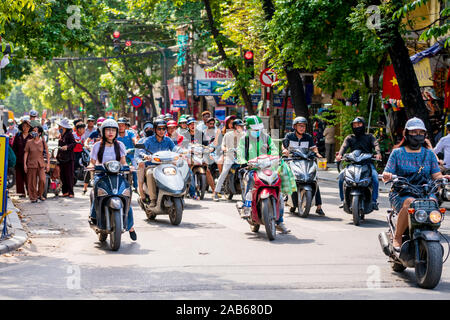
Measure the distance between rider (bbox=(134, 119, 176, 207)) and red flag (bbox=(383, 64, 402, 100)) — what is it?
457 inches

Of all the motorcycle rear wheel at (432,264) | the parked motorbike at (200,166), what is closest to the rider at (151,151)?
the parked motorbike at (200,166)

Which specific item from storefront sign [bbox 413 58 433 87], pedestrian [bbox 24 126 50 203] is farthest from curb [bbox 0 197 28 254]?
storefront sign [bbox 413 58 433 87]

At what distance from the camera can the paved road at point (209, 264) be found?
7.48 m

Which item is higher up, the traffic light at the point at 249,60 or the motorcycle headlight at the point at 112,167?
the traffic light at the point at 249,60

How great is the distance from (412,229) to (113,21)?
1525 inches

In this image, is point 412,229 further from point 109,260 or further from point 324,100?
point 324,100

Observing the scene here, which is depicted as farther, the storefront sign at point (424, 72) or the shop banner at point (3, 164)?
the storefront sign at point (424, 72)

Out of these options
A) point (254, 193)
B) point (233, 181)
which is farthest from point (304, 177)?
point (233, 181)

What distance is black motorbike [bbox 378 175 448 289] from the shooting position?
24.4 feet

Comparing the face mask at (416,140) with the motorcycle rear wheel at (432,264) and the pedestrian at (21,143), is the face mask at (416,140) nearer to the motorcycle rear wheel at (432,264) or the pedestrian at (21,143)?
the motorcycle rear wheel at (432,264)

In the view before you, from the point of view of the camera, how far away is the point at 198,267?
8898 millimetres

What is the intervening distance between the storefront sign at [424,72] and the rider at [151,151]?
1094 centimetres

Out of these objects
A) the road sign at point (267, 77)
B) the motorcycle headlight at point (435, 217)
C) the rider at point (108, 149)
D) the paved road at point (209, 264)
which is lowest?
the paved road at point (209, 264)

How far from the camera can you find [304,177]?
45.8 ft
